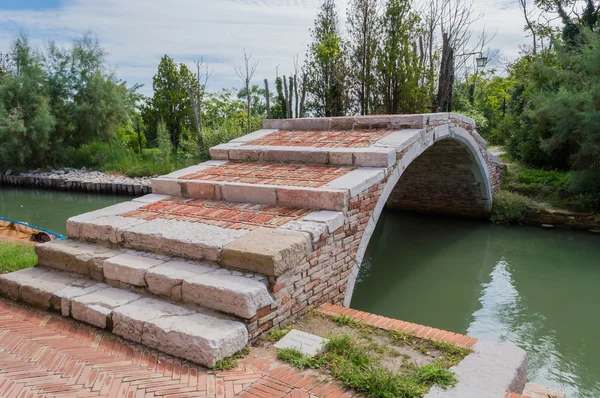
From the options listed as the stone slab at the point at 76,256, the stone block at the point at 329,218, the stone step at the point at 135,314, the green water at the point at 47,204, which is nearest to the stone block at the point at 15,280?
the stone step at the point at 135,314

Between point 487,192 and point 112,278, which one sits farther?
point 487,192

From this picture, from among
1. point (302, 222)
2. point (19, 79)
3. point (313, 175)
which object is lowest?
point (302, 222)

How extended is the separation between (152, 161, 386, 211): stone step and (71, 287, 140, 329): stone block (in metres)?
1.87

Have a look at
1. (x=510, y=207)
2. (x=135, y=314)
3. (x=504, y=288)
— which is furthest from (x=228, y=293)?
(x=510, y=207)

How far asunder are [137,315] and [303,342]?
4.33 feet

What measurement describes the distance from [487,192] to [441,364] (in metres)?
8.62

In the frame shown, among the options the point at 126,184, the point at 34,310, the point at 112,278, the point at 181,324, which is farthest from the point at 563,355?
the point at 126,184

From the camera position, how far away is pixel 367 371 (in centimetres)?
285

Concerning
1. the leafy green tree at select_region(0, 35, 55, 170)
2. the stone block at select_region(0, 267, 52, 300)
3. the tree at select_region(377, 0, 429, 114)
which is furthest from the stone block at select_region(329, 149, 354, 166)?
the leafy green tree at select_region(0, 35, 55, 170)

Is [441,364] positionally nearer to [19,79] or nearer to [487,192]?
[487,192]

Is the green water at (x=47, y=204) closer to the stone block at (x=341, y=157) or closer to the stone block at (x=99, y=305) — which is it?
the stone block at (x=99, y=305)

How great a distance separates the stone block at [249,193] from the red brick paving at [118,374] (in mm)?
2250

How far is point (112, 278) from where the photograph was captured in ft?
13.3

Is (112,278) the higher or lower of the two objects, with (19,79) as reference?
lower
